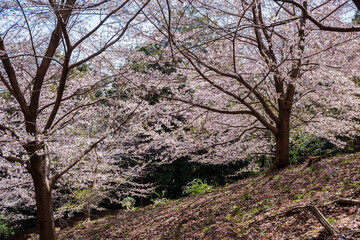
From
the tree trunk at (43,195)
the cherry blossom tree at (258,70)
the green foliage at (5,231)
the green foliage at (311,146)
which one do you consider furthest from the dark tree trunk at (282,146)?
the green foliage at (5,231)

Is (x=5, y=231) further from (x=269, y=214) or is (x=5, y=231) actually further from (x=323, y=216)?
(x=323, y=216)

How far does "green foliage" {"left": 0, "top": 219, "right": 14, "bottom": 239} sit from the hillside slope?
5.78 m

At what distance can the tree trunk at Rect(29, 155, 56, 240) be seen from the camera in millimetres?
4922

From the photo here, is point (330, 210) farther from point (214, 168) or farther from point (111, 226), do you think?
point (214, 168)

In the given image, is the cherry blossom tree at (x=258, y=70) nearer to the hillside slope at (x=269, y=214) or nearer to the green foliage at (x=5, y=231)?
the hillside slope at (x=269, y=214)

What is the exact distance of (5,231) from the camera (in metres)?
11.4

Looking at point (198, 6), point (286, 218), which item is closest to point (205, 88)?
point (198, 6)

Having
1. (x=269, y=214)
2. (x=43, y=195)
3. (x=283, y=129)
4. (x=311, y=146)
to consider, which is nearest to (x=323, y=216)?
(x=269, y=214)

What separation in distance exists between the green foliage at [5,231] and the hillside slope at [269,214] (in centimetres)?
578

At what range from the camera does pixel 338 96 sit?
7305 millimetres

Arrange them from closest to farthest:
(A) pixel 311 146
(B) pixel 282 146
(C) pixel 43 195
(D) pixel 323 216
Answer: (D) pixel 323 216, (C) pixel 43 195, (B) pixel 282 146, (A) pixel 311 146

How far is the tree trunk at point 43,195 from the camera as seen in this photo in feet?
16.1

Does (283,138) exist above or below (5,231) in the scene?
above

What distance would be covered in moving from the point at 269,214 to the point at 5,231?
37.5 feet
